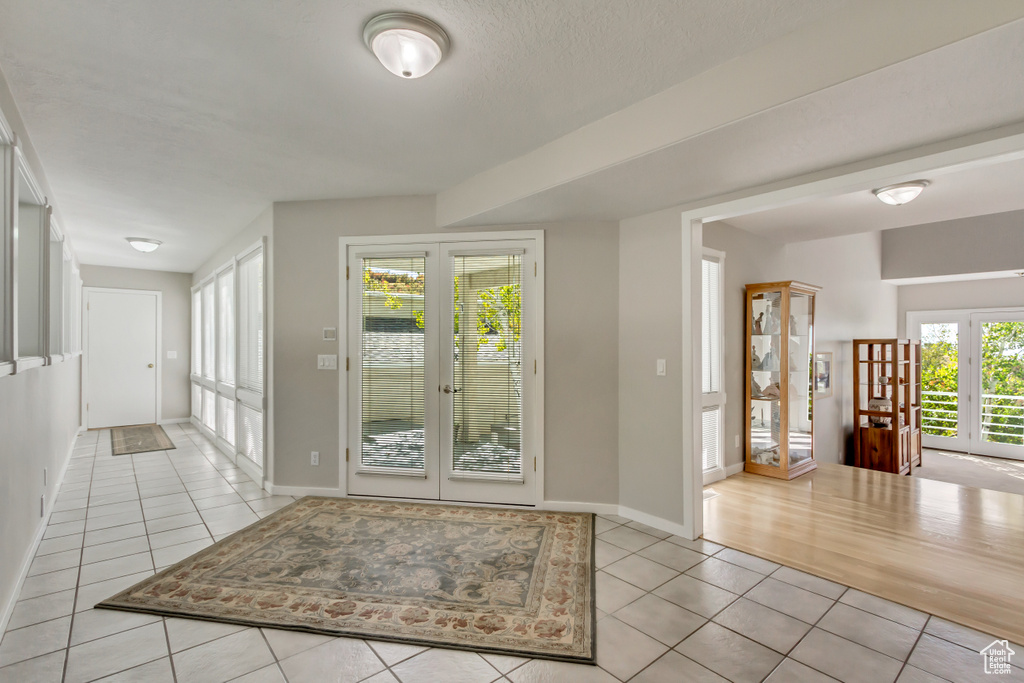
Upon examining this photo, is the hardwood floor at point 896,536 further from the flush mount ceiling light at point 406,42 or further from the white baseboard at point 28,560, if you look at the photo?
the white baseboard at point 28,560

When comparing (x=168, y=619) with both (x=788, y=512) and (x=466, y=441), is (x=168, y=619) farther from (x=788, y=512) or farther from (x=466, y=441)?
(x=788, y=512)

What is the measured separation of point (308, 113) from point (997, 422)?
368 inches

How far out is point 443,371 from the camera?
393 centimetres

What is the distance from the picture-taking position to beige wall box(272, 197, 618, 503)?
373 centimetres

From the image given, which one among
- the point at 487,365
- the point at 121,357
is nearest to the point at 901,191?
the point at 487,365

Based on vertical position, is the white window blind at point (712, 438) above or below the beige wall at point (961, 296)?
below

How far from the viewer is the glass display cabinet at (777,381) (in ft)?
15.8

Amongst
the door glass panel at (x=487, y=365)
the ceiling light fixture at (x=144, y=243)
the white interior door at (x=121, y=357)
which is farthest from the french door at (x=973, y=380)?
the white interior door at (x=121, y=357)

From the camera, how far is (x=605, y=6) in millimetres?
1751

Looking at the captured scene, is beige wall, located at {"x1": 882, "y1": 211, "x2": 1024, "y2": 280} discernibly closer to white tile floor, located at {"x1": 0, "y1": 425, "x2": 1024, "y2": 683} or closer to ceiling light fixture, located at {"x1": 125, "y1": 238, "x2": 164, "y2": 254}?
white tile floor, located at {"x1": 0, "y1": 425, "x2": 1024, "y2": 683}

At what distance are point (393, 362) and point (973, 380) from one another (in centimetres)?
824

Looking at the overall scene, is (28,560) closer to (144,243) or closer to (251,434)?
(251,434)

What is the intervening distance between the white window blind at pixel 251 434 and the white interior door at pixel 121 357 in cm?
377

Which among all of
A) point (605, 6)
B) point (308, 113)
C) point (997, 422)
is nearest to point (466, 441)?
point (308, 113)
